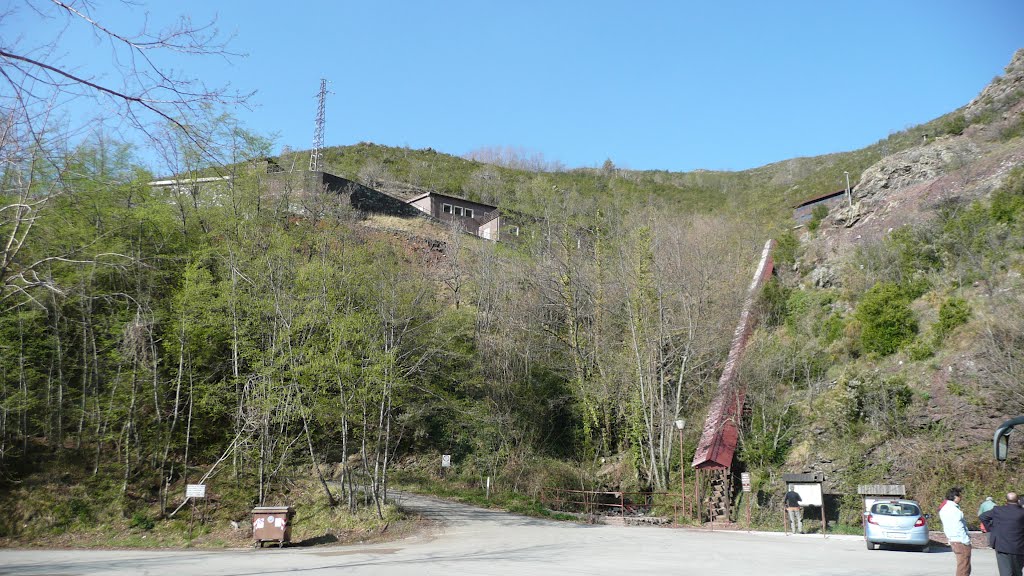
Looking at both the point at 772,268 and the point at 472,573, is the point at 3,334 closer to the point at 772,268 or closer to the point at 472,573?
the point at 472,573

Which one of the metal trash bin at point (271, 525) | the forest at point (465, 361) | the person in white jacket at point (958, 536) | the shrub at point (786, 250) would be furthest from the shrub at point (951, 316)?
the metal trash bin at point (271, 525)

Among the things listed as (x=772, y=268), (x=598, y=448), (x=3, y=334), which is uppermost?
(x=772, y=268)

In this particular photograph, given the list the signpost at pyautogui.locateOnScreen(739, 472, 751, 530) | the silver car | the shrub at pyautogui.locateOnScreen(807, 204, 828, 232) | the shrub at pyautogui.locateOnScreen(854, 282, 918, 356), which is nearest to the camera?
the silver car

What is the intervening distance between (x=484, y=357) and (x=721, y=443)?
1187 cm

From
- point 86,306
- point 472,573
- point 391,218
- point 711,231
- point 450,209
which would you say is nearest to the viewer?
point 472,573

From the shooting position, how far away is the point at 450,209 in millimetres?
54719

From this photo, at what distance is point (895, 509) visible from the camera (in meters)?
13.4

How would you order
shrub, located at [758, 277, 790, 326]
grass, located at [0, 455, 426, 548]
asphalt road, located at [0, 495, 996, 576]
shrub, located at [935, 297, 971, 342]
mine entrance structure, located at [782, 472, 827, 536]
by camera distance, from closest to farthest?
1. asphalt road, located at [0, 495, 996, 576]
2. mine entrance structure, located at [782, 472, 827, 536]
3. grass, located at [0, 455, 426, 548]
4. shrub, located at [935, 297, 971, 342]
5. shrub, located at [758, 277, 790, 326]

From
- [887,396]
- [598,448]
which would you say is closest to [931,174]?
[887,396]

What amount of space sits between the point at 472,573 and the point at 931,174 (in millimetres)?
34347

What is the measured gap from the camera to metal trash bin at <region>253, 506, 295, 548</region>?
15389mm

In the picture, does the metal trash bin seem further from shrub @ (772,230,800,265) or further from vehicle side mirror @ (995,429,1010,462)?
shrub @ (772,230,800,265)

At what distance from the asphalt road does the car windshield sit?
2.74 feet

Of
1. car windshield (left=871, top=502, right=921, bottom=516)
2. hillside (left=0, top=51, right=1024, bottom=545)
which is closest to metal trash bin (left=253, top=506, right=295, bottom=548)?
hillside (left=0, top=51, right=1024, bottom=545)
